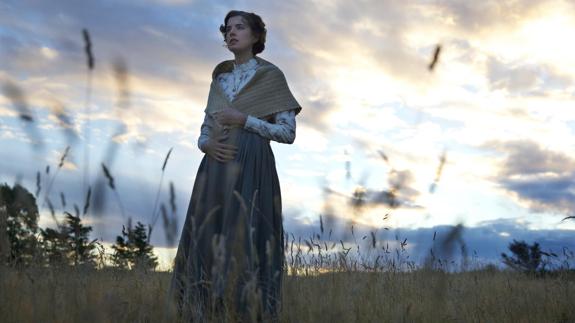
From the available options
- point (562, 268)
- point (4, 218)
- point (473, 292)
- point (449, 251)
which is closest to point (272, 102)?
point (4, 218)

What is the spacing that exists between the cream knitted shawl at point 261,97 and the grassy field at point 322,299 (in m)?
1.25

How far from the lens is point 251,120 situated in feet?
13.3

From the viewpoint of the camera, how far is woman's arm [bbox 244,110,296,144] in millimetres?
4047

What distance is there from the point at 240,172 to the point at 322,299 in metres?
1.05

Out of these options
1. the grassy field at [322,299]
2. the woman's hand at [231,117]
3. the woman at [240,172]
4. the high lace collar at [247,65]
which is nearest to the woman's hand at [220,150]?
the woman at [240,172]

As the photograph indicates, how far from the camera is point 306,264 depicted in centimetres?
573

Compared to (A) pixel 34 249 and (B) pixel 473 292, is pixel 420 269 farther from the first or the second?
(A) pixel 34 249

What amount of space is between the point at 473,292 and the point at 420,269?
2.17 feet

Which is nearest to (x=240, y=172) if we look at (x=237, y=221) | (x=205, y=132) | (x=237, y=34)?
(x=237, y=221)

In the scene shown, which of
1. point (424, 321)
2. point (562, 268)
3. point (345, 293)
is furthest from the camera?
point (562, 268)

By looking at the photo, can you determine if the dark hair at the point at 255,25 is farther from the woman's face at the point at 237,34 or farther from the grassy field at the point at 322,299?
the grassy field at the point at 322,299

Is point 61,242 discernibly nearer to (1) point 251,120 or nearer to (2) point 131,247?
(2) point 131,247

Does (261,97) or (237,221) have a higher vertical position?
(261,97)

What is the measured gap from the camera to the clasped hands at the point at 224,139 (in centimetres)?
404
